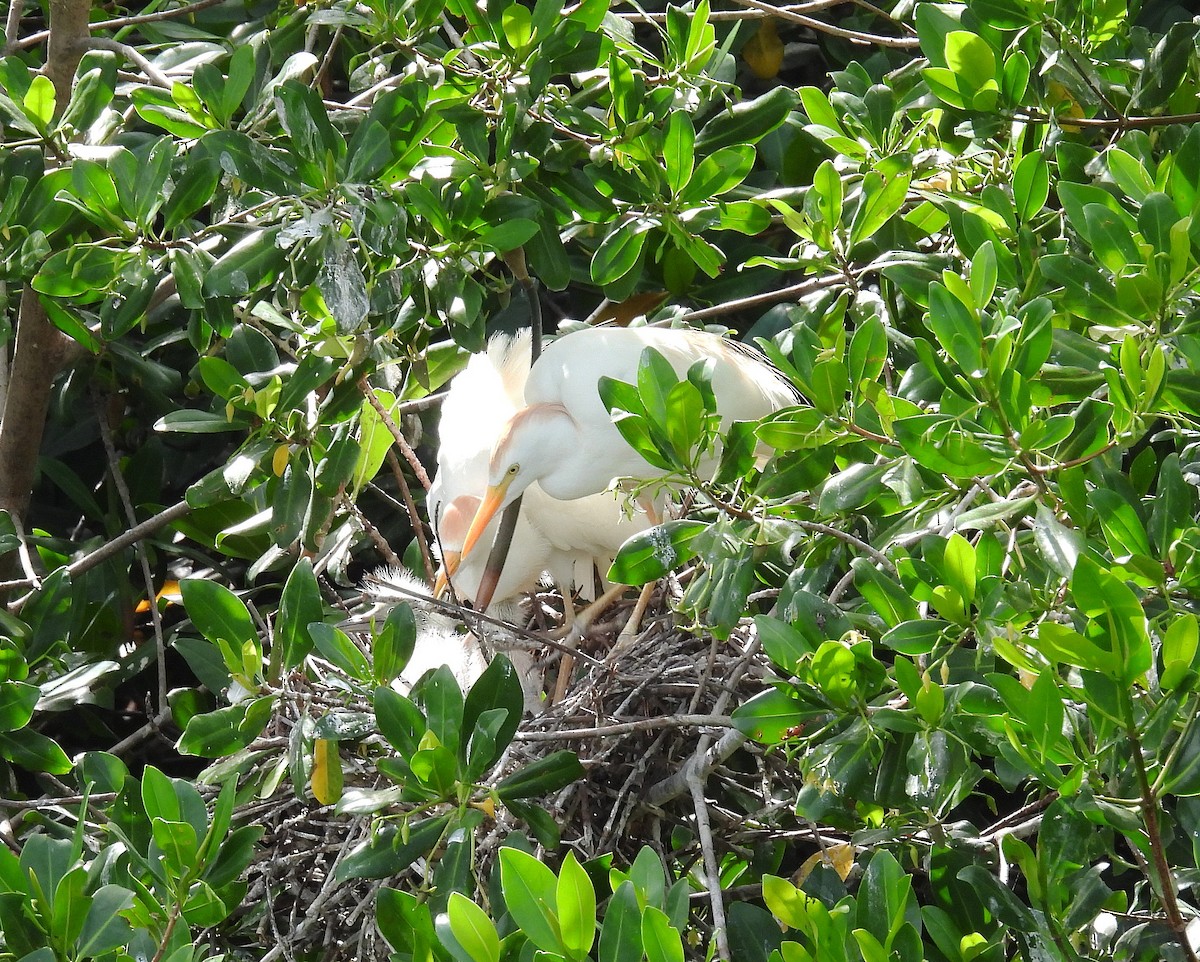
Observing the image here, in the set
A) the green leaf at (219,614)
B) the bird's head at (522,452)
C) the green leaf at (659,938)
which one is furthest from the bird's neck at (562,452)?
the green leaf at (659,938)

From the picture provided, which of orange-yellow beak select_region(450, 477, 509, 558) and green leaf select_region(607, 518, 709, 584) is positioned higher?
green leaf select_region(607, 518, 709, 584)

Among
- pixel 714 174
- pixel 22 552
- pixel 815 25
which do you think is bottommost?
pixel 22 552

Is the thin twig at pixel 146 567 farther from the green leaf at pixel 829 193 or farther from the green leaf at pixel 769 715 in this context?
the green leaf at pixel 829 193

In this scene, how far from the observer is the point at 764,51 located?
8.98ft

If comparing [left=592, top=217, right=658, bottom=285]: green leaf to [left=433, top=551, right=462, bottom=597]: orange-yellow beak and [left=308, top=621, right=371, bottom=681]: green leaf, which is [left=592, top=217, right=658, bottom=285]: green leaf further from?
[left=433, top=551, right=462, bottom=597]: orange-yellow beak

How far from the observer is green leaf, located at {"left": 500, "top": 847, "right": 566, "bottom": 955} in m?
0.93

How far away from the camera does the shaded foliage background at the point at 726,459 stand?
1075mm

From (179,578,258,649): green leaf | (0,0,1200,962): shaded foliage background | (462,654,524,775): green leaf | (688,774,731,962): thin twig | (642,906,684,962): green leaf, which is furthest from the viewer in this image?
(179,578,258,649): green leaf

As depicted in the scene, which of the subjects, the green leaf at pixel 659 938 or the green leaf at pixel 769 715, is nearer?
the green leaf at pixel 659 938

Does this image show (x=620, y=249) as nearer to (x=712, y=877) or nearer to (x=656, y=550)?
(x=656, y=550)

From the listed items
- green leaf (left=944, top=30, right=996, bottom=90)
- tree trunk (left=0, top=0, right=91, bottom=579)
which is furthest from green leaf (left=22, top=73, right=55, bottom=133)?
green leaf (left=944, top=30, right=996, bottom=90)

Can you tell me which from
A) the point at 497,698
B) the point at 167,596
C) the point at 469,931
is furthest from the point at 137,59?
the point at 469,931

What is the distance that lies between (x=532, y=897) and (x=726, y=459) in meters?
0.57

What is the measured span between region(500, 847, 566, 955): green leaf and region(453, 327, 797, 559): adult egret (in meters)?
1.13
